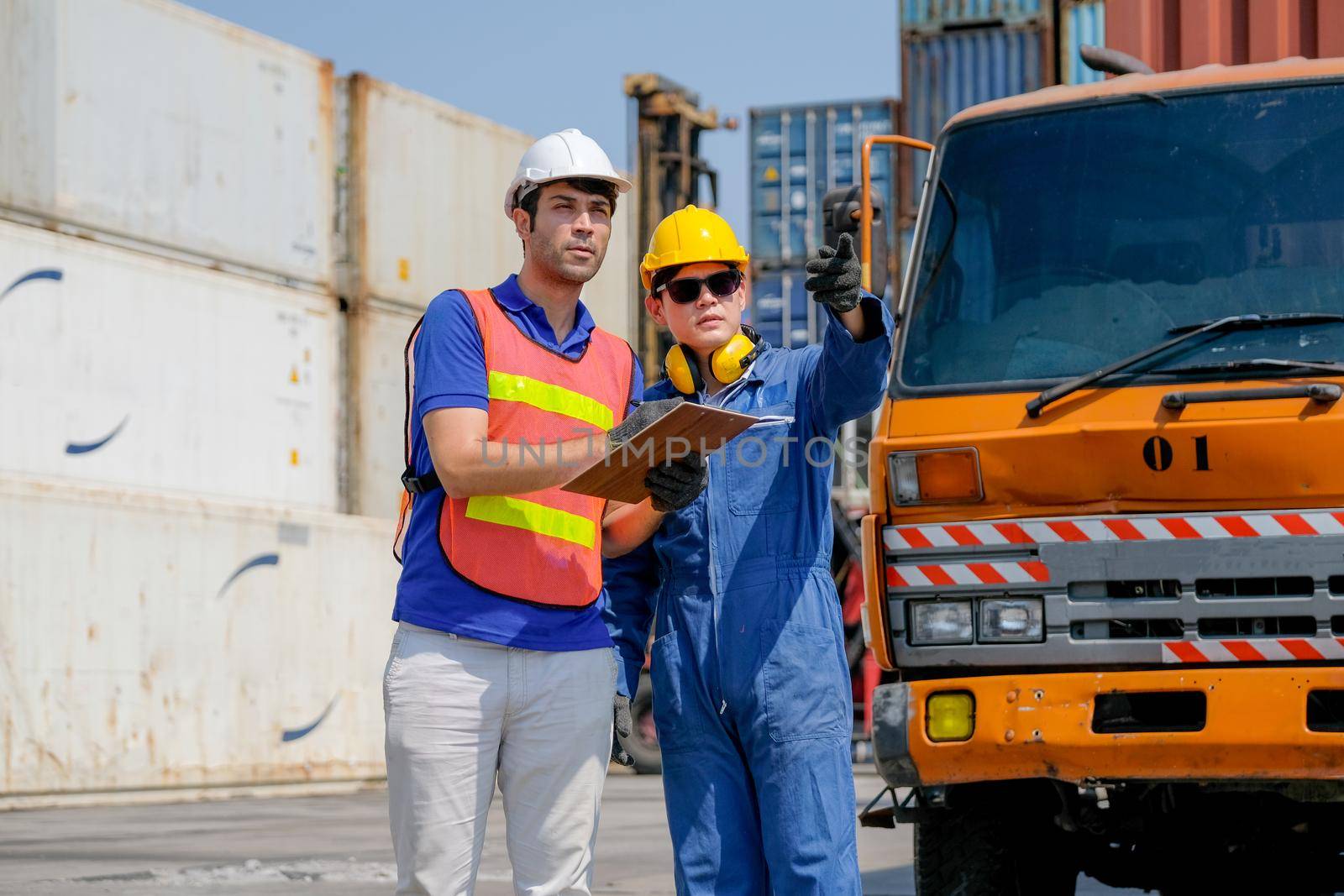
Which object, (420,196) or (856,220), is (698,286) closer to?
(856,220)

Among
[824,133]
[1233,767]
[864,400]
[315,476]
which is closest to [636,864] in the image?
[1233,767]

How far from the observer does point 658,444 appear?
3584 mm

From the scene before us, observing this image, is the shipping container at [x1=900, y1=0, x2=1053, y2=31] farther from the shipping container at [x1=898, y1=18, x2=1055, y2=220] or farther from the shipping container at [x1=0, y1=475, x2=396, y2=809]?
the shipping container at [x1=0, y1=475, x2=396, y2=809]

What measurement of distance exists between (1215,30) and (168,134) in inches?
395

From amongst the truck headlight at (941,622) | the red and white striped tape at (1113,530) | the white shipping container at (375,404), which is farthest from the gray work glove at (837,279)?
the white shipping container at (375,404)

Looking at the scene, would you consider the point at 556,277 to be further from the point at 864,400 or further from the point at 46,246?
the point at 46,246

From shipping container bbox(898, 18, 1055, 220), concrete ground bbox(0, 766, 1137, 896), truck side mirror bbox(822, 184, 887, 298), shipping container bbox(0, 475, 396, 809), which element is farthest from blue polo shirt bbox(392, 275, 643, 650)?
shipping container bbox(898, 18, 1055, 220)

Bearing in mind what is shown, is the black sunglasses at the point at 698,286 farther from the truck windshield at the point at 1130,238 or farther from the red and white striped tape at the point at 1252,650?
the red and white striped tape at the point at 1252,650

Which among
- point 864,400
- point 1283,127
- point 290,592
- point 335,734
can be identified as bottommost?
point 335,734

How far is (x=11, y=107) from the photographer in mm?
13789

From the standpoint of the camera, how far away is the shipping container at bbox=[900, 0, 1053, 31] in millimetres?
25625

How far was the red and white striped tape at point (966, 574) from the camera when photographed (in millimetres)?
4840

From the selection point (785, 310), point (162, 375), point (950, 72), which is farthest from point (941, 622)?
point (785, 310)

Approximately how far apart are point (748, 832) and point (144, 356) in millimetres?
11494
